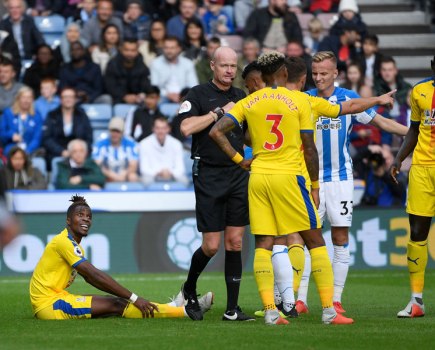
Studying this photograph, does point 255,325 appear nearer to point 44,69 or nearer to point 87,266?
point 87,266

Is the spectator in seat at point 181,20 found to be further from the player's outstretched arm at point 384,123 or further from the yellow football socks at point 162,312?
the yellow football socks at point 162,312

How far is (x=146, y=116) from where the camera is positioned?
62.6ft

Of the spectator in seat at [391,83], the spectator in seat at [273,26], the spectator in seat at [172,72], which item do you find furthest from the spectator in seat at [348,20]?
the spectator in seat at [172,72]

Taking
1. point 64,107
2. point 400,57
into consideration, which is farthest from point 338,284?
point 400,57

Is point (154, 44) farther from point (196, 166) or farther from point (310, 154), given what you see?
point (310, 154)

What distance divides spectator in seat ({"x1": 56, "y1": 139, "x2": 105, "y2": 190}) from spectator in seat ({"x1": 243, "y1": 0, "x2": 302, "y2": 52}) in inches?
183

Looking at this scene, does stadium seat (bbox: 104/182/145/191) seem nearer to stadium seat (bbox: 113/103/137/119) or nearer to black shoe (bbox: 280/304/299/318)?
stadium seat (bbox: 113/103/137/119)

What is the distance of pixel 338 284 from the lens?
11055 mm

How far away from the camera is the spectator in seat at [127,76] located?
65.0ft

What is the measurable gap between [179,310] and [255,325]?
115 cm

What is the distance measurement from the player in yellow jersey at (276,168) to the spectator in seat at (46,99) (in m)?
9.73

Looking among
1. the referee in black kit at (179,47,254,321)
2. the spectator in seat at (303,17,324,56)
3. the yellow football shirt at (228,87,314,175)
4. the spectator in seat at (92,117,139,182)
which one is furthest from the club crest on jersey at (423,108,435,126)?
the spectator in seat at (303,17,324,56)

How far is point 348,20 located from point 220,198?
11340 millimetres

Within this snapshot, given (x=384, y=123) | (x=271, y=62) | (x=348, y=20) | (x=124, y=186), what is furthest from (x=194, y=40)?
(x=271, y=62)
